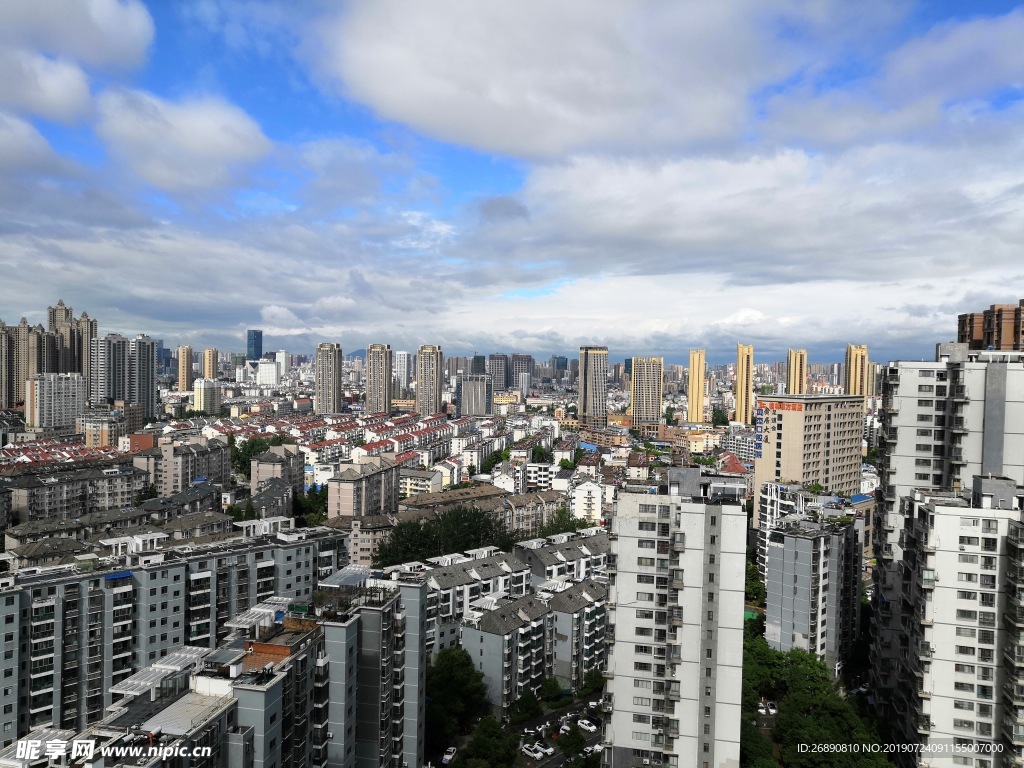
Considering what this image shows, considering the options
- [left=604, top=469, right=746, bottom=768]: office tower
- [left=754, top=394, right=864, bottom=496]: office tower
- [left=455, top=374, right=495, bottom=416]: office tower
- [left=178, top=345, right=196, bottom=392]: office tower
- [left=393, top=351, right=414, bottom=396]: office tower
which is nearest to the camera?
[left=604, top=469, right=746, bottom=768]: office tower

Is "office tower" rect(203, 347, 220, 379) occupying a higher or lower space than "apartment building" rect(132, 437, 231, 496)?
higher

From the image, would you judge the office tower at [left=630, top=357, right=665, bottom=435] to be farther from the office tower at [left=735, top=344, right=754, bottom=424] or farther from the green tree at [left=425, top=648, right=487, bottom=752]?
the green tree at [left=425, top=648, right=487, bottom=752]

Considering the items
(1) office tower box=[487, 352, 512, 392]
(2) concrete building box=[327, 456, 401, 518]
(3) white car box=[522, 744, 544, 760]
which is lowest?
(3) white car box=[522, 744, 544, 760]

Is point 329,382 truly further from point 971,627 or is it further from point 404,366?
point 971,627

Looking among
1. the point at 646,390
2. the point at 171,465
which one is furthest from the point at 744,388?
the point at 171,465

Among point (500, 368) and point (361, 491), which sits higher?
point (500, 368)

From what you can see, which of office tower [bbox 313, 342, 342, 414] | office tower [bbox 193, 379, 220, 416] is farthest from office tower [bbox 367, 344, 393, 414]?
office tower [bbox 193, 379, 220, 416]

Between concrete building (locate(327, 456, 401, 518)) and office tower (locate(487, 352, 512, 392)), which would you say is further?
office tower (locate(487, 352, 512, 392))

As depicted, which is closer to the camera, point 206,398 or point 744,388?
point 744,388
